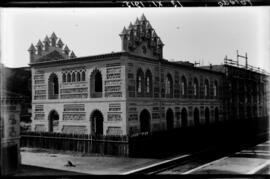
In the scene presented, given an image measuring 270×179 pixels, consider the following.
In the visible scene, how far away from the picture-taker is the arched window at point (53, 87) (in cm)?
2355

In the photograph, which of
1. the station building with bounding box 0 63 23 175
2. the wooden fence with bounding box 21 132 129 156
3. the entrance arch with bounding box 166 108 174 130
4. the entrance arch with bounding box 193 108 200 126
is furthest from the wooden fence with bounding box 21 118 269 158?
the station building with bounding box 0 63 23 175

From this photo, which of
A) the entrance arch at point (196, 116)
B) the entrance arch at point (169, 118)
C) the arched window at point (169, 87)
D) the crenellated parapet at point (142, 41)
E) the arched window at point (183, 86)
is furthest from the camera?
the entrance arch at point (196, 116)

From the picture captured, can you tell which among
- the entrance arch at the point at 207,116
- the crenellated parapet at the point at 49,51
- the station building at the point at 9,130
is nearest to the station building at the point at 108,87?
the crenellated parapet at the point at 49,51

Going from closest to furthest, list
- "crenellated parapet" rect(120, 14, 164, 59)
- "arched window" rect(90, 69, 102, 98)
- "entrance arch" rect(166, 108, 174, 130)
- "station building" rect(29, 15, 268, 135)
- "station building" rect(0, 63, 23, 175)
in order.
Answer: "station building" rect(0, 63, 23, 175) < "crenellated parapet" rect(120, 14, 164, 59) < "station building" rect(29, 15, 268, 135) < "arched window" rect(90, 69, 102, 98) < "entrance arch" rect(166, 108, 174, 130)

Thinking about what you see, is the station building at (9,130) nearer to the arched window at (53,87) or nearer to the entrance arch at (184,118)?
the arched window at (53,87)

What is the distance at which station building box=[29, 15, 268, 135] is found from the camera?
21.1 meters

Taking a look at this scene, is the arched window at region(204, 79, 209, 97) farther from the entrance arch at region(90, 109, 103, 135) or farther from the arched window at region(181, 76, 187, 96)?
the entrance arch at region(90, 109, 103, 135)

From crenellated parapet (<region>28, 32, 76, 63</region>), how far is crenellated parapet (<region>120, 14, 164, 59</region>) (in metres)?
5.07

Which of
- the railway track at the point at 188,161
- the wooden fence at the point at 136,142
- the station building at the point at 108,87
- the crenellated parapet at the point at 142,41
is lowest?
the railway track at the point at 188,161

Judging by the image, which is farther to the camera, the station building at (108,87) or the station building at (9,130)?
the station building at (108,87)

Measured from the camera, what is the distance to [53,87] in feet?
77.7

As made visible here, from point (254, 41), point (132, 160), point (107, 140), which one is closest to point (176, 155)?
point (132, 160)

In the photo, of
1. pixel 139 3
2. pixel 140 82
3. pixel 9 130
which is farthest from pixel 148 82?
pixel 139 3

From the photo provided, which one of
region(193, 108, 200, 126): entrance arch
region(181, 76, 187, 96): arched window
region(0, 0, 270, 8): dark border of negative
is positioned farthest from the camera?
region(193, 108, 200, 126): entrance arch
